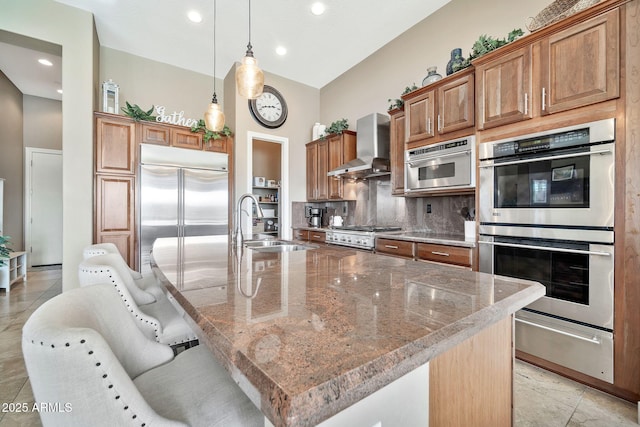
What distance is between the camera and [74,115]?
323 centimetres

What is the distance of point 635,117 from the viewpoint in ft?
5.11

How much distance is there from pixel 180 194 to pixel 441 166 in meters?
3.35

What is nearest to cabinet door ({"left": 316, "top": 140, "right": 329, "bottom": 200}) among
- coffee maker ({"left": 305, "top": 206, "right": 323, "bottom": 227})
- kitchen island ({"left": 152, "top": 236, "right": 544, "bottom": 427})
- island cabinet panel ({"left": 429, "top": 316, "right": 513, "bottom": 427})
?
coffee maker ({"left": 305, "top": 206, "right": 323, "bottom": 227})

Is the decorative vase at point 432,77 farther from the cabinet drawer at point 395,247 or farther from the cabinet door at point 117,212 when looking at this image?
the cabinet door at point 117,212

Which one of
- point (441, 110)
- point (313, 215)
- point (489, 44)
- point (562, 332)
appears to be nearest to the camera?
point (562, 332)

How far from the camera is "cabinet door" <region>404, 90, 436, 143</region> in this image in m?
2.76

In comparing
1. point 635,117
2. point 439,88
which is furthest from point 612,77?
point 439,88

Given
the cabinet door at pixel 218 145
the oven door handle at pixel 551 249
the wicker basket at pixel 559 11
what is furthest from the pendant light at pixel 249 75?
the cabinet door at pixel 218 145

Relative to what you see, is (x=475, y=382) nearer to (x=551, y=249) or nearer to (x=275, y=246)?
(x=551, y=249)

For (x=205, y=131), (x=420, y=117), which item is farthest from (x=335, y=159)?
(x=205, y=131)

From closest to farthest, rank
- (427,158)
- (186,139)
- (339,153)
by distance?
(427,158), (186,139), (339,153)

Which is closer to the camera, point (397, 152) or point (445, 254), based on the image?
point (445, 254)

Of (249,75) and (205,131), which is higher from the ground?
(205,131)

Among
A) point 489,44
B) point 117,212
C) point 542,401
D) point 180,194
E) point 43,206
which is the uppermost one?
point 489,44
